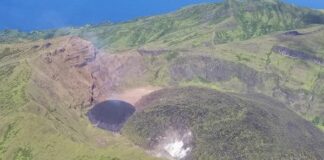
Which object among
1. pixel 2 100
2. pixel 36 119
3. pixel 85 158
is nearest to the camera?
pixel 85 158

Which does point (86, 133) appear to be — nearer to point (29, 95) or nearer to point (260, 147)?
point (29, 95)

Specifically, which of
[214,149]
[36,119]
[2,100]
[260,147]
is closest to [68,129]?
[36,119]

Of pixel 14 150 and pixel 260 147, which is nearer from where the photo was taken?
pixel 14 150

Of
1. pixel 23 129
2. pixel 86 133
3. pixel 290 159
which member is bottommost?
pixel 290 159

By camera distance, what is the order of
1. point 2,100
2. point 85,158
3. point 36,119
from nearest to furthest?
point 85,158 < point 36,119 < point 2,100

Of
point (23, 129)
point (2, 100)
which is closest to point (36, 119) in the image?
point (23, 129)

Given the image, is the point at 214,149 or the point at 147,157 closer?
the point at 147,157

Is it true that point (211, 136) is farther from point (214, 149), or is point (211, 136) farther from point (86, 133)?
point (86, 133)

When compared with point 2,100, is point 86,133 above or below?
below

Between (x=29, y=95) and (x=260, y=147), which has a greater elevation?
(x=29, y=95)
